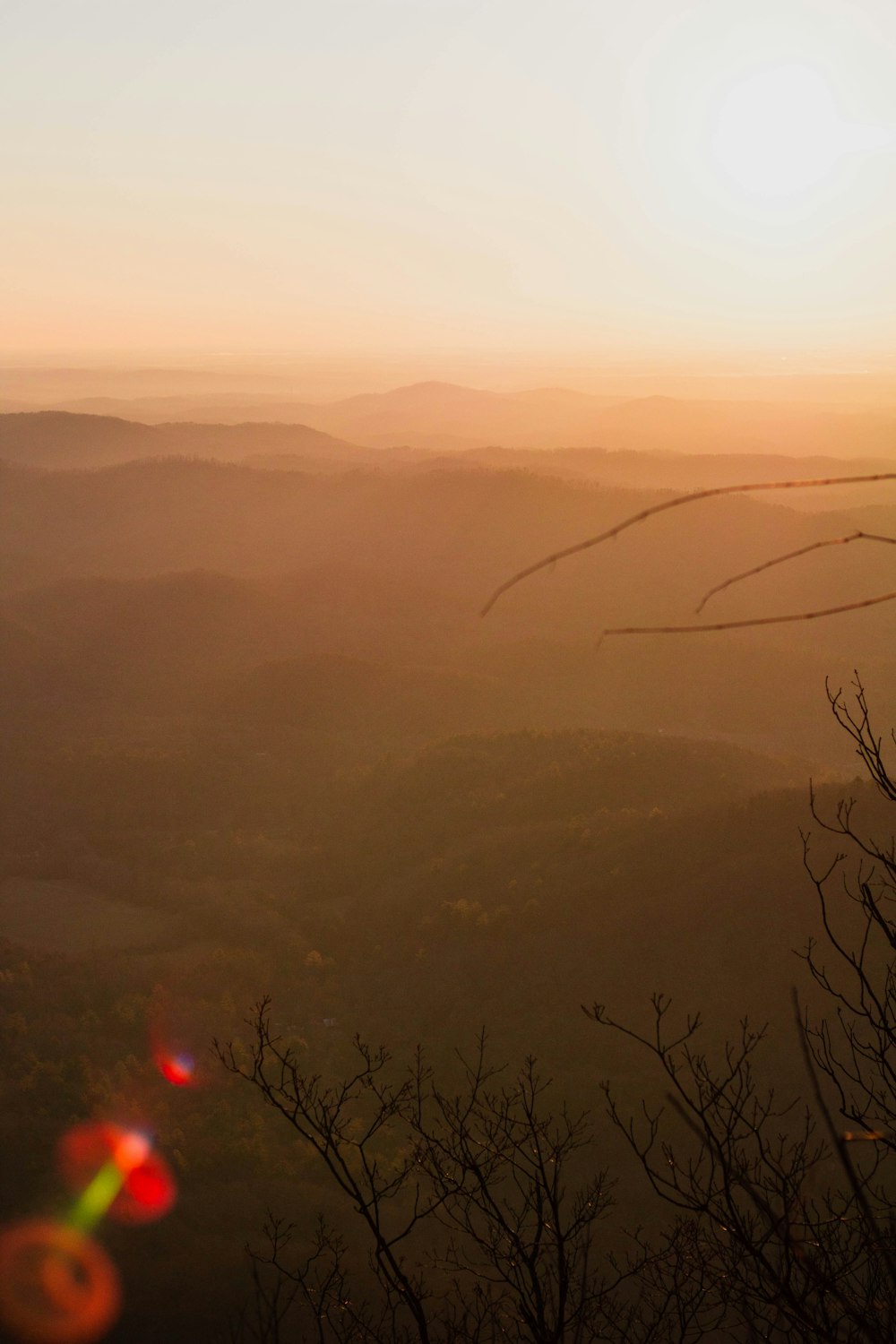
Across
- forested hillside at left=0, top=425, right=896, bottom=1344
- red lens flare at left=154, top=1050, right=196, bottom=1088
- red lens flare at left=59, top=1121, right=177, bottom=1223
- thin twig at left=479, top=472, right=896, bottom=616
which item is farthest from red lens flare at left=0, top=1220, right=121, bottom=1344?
thin twig at left=479, top=472, right=896, bottom=616

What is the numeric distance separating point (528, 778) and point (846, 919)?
1604 centimetres

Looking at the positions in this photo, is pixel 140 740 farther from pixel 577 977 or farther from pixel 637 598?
pixel 637 598

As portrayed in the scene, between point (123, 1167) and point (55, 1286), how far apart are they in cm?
370

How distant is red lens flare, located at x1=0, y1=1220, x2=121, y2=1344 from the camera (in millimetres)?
11953

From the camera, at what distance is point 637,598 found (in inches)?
2776

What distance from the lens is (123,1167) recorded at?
16641 millimetres

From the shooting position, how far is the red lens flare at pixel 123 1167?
1532cm

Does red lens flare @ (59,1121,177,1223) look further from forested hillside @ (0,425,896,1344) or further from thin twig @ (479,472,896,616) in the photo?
thin twig @ (479,472,896,616)

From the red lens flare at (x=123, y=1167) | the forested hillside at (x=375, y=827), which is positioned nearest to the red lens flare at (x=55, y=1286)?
the forested hillside at (x=375, y=827)

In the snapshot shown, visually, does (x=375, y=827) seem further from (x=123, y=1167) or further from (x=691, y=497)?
(x=691, y=497)

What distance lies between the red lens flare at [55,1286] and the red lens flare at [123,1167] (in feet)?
3.20

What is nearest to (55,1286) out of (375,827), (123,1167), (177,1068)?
(123,1167)

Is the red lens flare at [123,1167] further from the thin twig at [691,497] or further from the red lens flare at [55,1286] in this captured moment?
the thin twig at [691,497]

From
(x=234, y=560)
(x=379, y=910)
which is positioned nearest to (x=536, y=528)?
(x=234, y=560)
